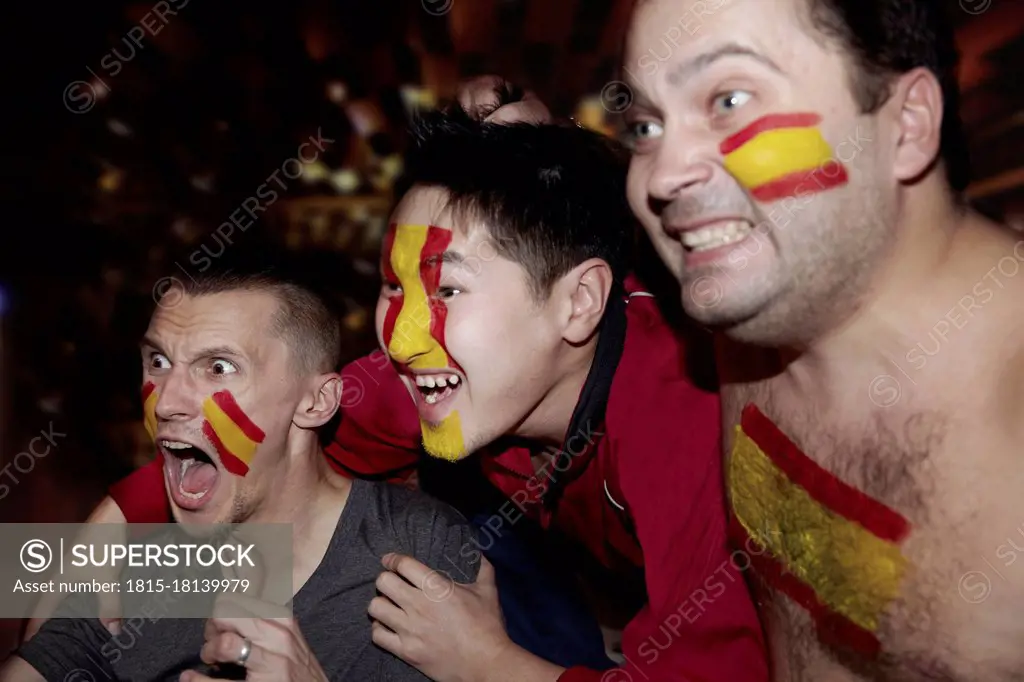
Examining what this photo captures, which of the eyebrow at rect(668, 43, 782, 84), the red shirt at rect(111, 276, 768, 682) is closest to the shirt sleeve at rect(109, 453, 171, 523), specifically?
the red shirt at rect(111, 276, 768, 682)

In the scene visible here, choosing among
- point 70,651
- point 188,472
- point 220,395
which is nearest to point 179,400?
point 220,395

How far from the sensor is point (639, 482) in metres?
1.68

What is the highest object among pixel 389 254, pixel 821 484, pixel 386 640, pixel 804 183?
pixel 389 254

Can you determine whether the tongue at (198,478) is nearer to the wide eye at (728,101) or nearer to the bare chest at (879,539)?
the bare chest at (879,539)

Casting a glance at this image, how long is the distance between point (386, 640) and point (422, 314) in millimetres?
628

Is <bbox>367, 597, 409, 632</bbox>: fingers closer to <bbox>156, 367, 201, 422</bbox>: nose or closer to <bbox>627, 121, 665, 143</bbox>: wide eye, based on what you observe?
<bbox>156, 367, 201, 422</bbox>: nose

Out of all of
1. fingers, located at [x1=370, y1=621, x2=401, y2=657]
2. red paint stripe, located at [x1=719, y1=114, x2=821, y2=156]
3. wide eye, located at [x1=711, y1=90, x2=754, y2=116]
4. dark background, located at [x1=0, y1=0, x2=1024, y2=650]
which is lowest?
fingers, located at [x1=370, y1=621, x2=401, y2=657]

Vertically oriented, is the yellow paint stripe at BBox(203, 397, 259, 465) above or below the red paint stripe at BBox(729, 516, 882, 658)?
above

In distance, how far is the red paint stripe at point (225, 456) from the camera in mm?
1695

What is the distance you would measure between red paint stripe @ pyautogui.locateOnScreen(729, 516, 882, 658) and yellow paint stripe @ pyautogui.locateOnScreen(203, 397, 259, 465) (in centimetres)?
95

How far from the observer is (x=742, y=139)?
1.23m

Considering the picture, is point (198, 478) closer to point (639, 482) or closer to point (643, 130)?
point (639, 482)

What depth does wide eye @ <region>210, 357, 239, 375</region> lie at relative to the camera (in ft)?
5.66

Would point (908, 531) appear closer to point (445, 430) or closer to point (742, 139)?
point (742, 139)
